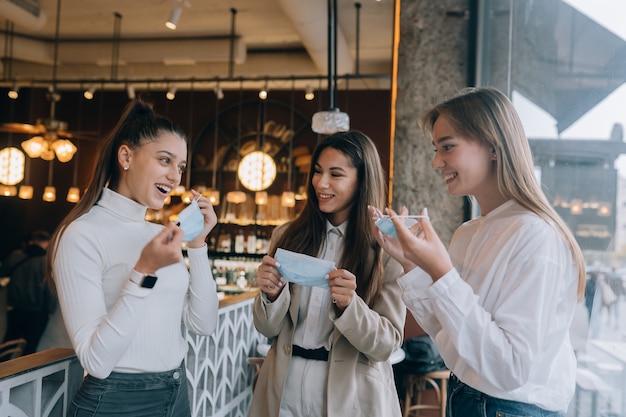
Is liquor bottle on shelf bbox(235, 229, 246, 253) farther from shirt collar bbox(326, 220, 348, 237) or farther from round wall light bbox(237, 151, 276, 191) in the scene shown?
shirt collar bbox(326, 220, 348, 237)

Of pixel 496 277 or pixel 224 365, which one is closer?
pixel 496 277

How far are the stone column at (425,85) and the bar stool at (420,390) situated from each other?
3.32 feet

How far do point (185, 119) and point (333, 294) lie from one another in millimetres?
8251

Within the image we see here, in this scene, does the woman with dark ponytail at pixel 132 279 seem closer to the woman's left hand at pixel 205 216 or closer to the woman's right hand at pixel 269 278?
the woman's left hand at pixel 205 216

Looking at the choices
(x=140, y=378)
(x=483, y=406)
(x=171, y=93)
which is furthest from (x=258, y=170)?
(x=483, y=406)

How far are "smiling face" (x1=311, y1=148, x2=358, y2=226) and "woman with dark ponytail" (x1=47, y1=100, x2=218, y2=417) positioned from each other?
0.42m

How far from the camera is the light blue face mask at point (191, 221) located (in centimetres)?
176

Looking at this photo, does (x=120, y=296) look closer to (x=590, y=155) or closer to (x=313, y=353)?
(x=313, y=353)

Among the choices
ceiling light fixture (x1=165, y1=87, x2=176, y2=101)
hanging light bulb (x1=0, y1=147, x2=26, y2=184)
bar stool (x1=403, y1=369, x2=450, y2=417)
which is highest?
ceiling light fixture (x1=165, y1=87, x2=176, y2=101)

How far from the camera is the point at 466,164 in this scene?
149 centimetres

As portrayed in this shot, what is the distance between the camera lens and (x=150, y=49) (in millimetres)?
7816

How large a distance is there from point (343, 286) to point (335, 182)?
0.44 metres

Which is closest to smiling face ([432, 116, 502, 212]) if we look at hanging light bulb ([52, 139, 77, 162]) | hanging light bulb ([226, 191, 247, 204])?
hanging light bulb ([52, 139, 77, 162])

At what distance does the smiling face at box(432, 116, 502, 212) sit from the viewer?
1483mm
